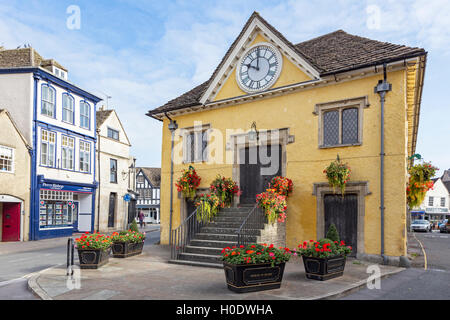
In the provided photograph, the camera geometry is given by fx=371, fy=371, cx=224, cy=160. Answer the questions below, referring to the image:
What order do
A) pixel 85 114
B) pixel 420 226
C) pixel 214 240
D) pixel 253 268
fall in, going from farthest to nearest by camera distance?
1. pixel 420 226
2. pixel 85 114
3. pixel 214 240
4. pixel 253 268

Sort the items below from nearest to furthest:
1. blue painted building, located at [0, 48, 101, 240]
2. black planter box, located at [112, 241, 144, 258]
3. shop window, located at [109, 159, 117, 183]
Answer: black planter box, located at [112, 241, 144, 258]
blue painted building, located at [0, 48, 101, 240]
shop window, located at [109, 159, 117, 183]

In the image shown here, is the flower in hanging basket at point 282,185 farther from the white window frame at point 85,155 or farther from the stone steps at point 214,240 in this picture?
the white window frame at point 85,155

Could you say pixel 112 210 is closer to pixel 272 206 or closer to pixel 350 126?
pixel 272 206

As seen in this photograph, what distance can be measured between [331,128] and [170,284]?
7.65 m

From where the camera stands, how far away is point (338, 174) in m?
11.7

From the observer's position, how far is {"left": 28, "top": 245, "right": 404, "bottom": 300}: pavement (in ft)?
23.9

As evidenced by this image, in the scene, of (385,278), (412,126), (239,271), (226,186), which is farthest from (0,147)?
(412,126)

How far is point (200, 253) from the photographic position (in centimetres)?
1157

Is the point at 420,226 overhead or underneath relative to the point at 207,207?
underneath

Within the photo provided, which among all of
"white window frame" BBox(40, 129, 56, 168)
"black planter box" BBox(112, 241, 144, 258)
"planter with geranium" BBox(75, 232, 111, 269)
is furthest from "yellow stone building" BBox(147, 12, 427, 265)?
"white window frame" BBox(40, 129, 56, 168)

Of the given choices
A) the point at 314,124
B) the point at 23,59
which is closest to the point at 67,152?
the point at 23,59

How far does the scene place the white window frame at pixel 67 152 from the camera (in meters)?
23.8

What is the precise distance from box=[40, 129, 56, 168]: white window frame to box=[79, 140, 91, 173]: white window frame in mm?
2825

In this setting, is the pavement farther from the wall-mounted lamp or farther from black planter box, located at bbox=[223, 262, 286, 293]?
the wall-mounted lamp
